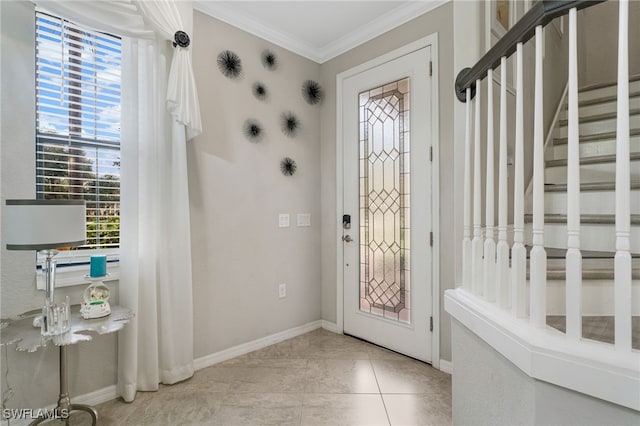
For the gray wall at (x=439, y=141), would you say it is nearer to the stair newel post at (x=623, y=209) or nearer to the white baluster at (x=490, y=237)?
the white baluster at (x=490, y=237)

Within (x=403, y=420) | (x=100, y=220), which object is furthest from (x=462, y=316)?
(x=100, y=220)

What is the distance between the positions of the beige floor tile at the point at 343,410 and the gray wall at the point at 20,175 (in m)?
1.48

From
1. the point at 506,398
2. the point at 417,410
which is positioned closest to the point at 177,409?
the point at 417,410

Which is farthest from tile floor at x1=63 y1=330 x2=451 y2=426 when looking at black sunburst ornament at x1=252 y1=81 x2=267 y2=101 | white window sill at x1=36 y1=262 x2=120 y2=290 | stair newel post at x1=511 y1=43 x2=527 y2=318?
black sunburst ornament at x1=252 y1=81 x2=267 y2=101

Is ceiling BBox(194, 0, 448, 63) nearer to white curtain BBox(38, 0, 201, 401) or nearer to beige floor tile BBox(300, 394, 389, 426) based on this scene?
white curtain BBox(38, 0, 201, 401)

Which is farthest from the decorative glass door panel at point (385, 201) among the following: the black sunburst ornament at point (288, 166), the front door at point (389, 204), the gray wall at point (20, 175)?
the gray wall at point (20, 175)

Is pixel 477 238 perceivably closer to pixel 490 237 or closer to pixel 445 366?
pixel 490 237

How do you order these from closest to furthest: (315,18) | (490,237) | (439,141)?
(490,237) → (439,141) → (315,18)

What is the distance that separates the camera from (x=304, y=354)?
8.52 ft

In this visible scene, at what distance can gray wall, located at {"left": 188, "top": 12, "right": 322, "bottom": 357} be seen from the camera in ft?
7.86

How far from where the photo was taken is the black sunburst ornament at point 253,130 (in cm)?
265

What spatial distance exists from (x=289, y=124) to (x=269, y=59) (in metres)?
0.58

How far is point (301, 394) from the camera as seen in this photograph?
6.63 ft

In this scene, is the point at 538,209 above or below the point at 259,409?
above
